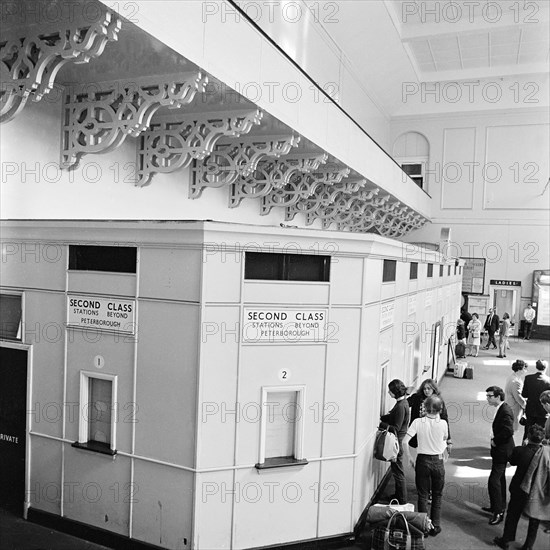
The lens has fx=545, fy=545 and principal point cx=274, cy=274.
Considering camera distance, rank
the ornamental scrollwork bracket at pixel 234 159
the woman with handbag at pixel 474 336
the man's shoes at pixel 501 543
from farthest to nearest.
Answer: the woman with handbag at pixel 474 336
the ornamental scrollwork bracket at pixel 234 159
the man's shoes at pixel 501 543

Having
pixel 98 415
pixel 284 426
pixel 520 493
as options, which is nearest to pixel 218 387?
pixel 284 426

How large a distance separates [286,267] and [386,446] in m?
2.26

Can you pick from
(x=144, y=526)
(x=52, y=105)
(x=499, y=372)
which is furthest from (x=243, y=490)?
(x=499, y=372)

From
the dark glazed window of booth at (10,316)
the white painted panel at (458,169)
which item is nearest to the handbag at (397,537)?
the dark glazed window of booth at (10,316)

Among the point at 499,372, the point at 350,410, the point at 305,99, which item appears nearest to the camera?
the point at 350,410

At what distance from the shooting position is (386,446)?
5.64m

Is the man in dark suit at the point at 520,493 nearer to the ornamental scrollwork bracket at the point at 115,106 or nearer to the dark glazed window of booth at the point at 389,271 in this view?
the dark glazed window of booth at the point at 389,271

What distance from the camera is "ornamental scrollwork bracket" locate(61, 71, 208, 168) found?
5.57m

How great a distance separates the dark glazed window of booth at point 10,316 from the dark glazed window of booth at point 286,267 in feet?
8.01

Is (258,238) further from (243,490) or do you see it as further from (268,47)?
(268,47)

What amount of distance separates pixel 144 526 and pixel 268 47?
5783mm

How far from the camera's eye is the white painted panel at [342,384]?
16.6 ft

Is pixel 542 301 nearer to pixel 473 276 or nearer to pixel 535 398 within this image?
pixel 473 276

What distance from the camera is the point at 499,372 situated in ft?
45.4
